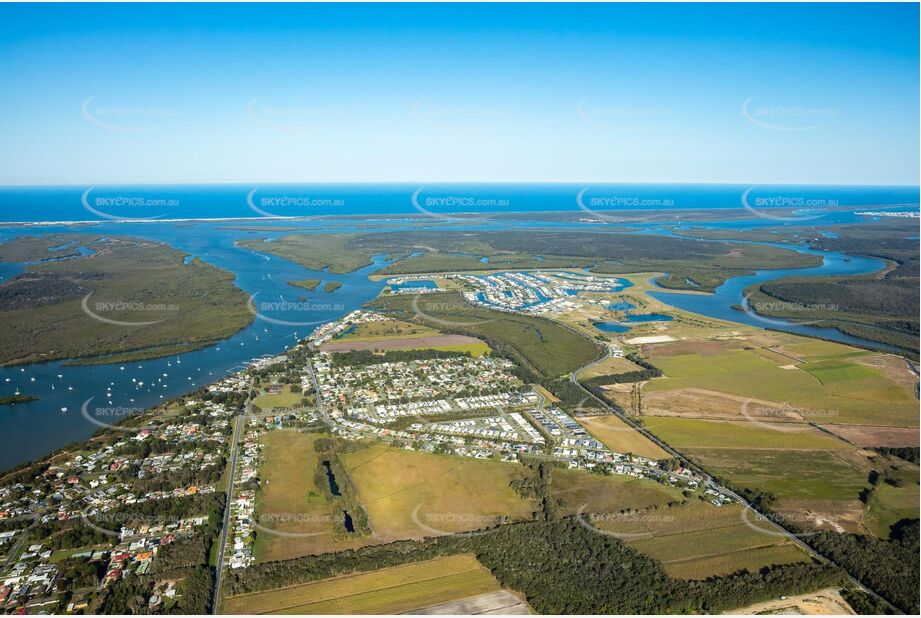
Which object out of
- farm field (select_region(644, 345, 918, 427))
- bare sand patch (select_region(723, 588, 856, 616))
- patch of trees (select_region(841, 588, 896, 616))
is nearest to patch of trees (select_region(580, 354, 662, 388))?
farm field (select_region(644, 345, 918, 427))

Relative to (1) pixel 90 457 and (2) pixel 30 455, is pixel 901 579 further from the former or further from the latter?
(2) pixel 30 455

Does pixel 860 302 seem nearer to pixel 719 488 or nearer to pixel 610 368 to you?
pixel 610 368

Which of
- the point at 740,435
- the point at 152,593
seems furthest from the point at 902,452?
the point at 152,593

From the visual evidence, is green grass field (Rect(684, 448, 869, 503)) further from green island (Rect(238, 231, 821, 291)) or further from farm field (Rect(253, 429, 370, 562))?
green island (Rect(238, 231, 821, 291))

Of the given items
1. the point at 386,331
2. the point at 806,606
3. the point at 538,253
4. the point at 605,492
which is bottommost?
the point at 806,606

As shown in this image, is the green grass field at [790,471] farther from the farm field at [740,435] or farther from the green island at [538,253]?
the green island at [538,253]

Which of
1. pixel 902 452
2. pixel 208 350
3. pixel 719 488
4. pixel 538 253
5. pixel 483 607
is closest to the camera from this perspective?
pixel 483 607

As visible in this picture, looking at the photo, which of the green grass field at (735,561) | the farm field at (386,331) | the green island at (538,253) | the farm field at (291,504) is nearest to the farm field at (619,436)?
the green grass field at (735,561)
